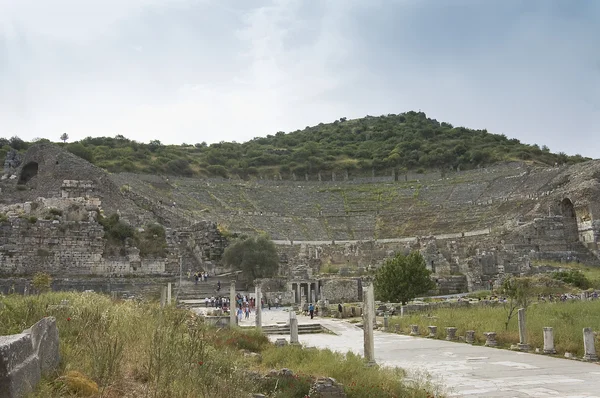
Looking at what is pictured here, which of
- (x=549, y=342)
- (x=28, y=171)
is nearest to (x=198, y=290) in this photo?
(x=549, y=342)

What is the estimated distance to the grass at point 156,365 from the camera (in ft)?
21.9

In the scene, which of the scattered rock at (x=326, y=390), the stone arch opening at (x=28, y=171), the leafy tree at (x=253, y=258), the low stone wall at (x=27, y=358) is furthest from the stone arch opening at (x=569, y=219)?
the stone arch opening at (x=28, y=171)

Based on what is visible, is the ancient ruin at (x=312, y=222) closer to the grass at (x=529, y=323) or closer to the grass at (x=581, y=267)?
the grass at (x=581, y=267)

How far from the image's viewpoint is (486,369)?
1153cm

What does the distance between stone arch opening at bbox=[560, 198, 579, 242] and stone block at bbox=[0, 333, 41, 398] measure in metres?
46.8

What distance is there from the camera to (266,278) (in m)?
37.6

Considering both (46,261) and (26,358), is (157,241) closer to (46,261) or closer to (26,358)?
(46,261)

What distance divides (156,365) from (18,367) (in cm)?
263

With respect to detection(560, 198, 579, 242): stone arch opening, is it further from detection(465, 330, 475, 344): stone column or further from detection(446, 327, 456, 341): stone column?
detection(465, 330, 475, 344): stone column

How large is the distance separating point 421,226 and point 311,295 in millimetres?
24040

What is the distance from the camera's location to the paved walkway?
9164 millimetres

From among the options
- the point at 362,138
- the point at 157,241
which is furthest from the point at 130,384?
the point at 362,138

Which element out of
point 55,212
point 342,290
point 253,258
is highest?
point 55,212

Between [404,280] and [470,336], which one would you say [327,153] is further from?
[470,336]
